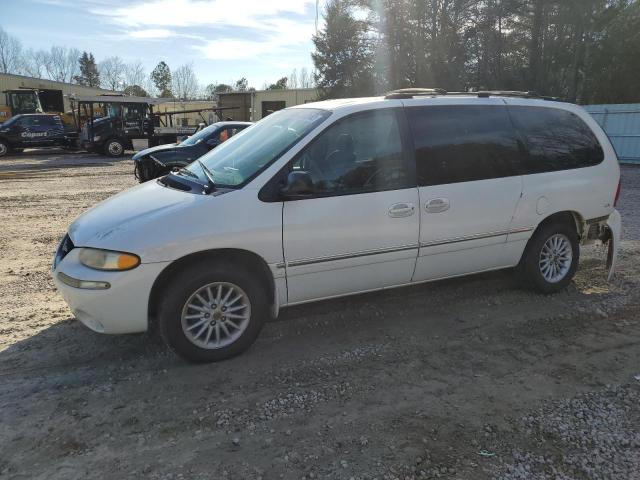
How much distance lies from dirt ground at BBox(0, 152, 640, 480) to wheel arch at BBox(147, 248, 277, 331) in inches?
19.7

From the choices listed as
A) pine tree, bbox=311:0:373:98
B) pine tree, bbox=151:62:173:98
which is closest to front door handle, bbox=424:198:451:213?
pine tree, bbox=311:0:373:98

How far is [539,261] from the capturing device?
16.0ft

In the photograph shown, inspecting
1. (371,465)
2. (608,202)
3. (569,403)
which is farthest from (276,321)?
(608,202)

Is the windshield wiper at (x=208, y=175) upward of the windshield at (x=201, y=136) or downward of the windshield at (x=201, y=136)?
downward

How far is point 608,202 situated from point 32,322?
5.82 meters

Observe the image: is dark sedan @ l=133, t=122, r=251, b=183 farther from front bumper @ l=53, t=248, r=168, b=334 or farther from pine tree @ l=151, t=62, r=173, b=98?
pine tree @ l=151, t=62, r=173, b=98

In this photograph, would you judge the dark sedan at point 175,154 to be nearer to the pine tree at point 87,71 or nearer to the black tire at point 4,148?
the black tire at point 4,148

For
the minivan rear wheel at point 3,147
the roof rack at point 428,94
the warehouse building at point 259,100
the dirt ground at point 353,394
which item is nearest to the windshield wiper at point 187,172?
the dirt ground at point 353,394

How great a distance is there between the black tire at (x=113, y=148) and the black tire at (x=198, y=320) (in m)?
21.4

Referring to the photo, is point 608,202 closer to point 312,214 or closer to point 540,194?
point 540,194

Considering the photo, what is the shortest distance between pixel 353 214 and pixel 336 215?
15 centimetres

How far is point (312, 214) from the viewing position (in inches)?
144

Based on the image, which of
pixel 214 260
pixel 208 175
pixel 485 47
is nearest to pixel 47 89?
pixel 485 47

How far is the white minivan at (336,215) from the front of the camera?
134 inches
